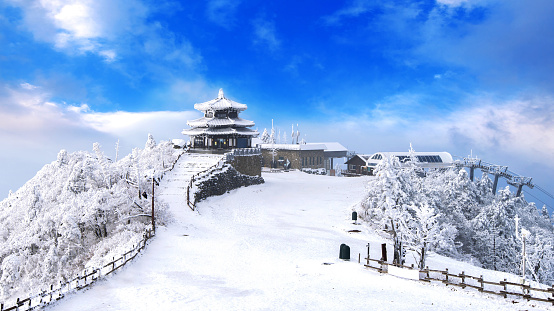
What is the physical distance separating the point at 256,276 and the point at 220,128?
35718mm

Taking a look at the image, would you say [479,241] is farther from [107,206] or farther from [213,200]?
[107,206]

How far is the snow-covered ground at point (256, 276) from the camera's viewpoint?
15750mm

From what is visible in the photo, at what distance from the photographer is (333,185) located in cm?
5512

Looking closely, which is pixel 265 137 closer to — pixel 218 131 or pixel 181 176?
pixel 218 131

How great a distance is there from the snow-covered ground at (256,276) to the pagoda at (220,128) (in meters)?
18.9

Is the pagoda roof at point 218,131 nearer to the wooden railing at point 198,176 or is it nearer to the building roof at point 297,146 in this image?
the wooden railing at point 198,176

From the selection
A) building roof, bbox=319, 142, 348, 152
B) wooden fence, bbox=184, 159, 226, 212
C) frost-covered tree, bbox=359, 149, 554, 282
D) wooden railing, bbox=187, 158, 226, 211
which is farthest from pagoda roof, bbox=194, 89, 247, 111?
building roof, bbox=319, 142, 348, 152

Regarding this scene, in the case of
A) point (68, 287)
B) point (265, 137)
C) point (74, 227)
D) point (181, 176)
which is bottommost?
point (68, 287)

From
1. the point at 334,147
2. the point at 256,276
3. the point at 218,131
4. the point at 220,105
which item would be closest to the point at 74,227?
the point at 256,276

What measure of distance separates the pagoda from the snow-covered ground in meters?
18.9

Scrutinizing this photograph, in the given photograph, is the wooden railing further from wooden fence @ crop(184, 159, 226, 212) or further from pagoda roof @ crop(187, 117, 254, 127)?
pagoda roof @ crop(187, 117, 254, 127)

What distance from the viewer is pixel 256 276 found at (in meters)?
19.3

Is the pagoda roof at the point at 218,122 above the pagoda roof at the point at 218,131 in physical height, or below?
above

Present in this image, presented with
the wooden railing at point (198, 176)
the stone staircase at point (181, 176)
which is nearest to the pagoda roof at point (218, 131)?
the stone staircase at point (181, 176)
